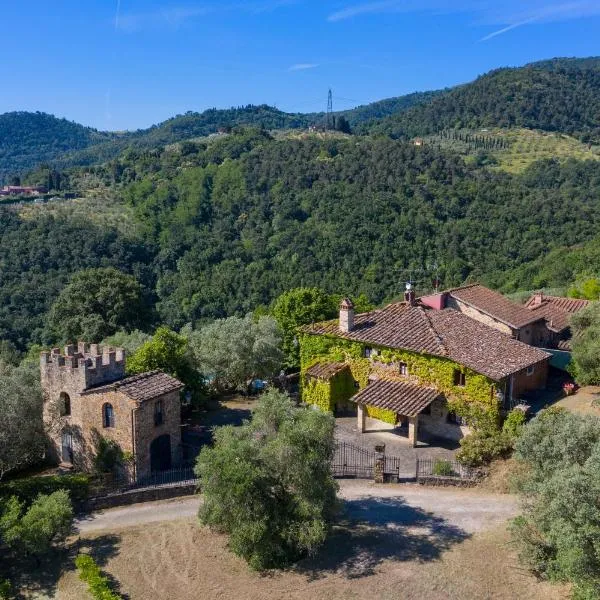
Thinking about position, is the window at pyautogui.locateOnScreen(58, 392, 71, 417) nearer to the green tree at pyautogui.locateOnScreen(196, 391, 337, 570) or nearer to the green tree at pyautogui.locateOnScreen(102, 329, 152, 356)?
the green tree at pyautogui.locateOnScreen(102, 329, 152, 356)

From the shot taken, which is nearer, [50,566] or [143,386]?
[50,566]

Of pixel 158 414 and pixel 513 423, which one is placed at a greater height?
pixel 158 414

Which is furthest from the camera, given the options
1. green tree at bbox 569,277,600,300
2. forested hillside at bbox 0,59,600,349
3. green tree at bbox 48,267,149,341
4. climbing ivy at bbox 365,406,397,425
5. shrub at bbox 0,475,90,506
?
forested hillside at bbox 0,59,600,349

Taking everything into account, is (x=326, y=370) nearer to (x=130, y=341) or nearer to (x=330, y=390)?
(x=330, y=390)

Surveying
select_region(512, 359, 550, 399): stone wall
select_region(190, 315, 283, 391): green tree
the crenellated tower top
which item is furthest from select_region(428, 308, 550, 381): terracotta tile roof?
the crenellated tower top

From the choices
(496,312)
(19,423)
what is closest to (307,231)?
(496,312)

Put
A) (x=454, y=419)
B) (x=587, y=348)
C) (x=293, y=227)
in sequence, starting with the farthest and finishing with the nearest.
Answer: (x=293, y=227)
(x=587, y=348)
(x=454, y=419)
